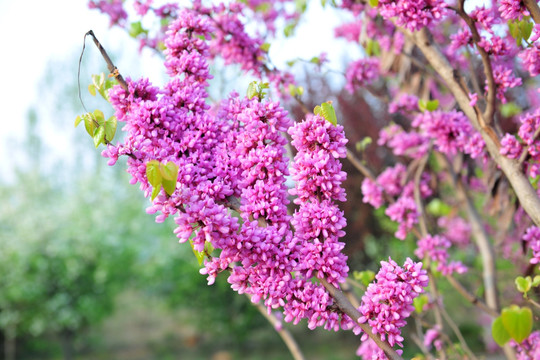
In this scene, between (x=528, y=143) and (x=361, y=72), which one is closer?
(x=528, y=143)

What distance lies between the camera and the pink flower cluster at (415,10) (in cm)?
146

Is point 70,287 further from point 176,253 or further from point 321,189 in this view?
point 321,189

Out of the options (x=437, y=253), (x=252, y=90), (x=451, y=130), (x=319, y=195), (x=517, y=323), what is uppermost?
(x=252, y=90)

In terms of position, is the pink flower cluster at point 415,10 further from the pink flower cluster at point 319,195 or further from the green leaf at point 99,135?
the green leaf at point 99,135

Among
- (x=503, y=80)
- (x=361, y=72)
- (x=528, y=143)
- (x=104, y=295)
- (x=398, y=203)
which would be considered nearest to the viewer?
(x=528, y=143)

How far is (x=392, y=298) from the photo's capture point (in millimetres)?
1061

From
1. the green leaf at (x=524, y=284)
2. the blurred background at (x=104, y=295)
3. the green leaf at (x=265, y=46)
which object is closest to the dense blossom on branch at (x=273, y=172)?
the green leaf at (x=524, y=284)

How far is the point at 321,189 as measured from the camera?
1127 millimetres

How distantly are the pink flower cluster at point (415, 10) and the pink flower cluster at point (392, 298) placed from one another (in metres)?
0.84

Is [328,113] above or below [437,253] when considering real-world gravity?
above

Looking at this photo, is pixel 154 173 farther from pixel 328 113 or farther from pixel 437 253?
pixel 437 253

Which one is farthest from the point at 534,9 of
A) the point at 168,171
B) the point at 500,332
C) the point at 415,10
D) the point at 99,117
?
the point at 99,117

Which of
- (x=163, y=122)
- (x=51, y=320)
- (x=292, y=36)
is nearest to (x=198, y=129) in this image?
(x=163, y=122)

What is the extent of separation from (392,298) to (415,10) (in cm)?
96
